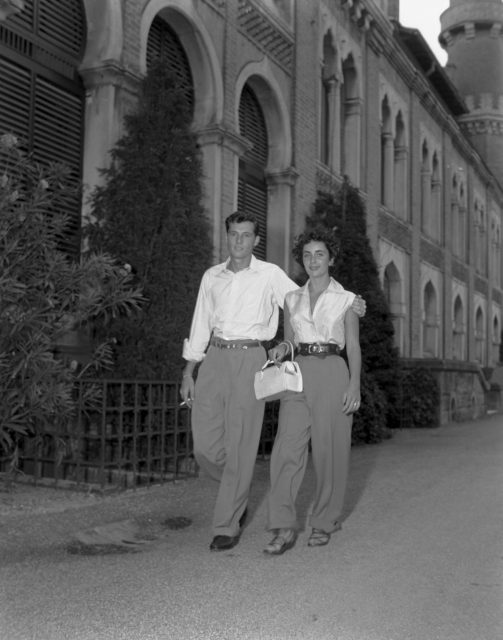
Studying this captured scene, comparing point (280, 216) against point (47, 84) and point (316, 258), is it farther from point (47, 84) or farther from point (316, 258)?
point (316, 258)

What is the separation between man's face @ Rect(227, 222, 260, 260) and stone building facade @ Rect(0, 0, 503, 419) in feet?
13.2

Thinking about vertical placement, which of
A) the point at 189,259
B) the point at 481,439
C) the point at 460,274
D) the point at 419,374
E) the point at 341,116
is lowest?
the point at 481,439

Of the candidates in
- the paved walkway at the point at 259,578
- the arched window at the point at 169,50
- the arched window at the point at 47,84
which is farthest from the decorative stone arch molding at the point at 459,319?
the paved walkway at the point at 259,578

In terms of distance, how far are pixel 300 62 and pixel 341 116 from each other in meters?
2.91

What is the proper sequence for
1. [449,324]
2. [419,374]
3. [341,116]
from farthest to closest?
[449,324], [341,116], [419,374]

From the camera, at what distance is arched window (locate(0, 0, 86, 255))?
7.98 metres

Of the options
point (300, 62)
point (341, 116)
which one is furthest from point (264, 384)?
point (341, 116)

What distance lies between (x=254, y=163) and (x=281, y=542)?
9216 millimetres

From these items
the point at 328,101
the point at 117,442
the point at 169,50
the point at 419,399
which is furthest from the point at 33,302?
the point at 328,101

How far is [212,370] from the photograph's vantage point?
462 centimetres

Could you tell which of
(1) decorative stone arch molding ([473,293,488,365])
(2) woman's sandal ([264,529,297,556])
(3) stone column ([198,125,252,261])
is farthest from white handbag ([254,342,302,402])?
(1) decorative stone arch molding ([473,293,488,365])

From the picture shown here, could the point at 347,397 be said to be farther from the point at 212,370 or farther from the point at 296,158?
the point at 296,158

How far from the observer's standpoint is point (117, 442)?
6867 mm

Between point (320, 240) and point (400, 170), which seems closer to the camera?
point (320, 240)
